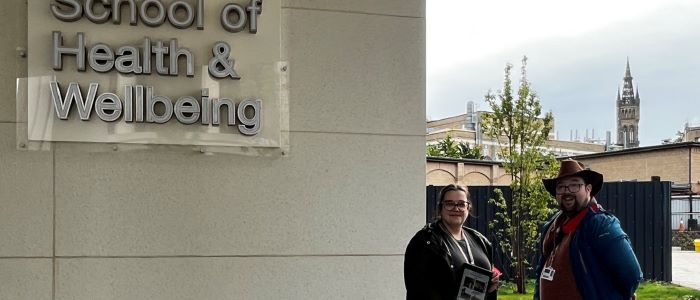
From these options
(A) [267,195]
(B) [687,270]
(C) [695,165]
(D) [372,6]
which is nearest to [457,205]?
(A) [267,195]

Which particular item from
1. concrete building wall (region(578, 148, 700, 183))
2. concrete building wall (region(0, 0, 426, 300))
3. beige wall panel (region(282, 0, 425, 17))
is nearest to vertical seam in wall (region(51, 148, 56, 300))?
concrete building wall (region(0, 0, 426, 300))

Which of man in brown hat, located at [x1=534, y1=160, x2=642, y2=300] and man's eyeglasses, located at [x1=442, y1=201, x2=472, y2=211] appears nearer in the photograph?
man's eyeglasses, located at [x1=442, y1=201, x2=472, y2=211]

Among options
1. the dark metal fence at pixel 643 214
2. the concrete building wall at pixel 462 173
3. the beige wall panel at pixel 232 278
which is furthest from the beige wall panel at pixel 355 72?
the concrete building wall at pixel 462 173

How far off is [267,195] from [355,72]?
39.8 inches

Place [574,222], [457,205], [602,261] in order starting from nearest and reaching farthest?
1. [457,205]
2. [602,261]
3. [574,222]

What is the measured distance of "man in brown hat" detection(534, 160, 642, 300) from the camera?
3646 mm

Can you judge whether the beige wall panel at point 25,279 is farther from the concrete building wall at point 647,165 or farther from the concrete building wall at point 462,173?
the concrete building wall at point 647,165

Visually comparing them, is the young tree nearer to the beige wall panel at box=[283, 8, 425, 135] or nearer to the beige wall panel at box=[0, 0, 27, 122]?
the beige wall panel at box=[283, 8, 425, 135]

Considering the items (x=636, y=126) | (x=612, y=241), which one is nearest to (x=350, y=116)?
(x=612, y=241)

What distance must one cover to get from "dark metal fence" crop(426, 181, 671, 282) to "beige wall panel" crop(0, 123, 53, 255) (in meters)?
8.82

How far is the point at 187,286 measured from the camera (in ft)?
13.5

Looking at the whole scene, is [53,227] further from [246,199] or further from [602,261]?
[602,261]

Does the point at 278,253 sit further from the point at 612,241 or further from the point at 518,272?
the point at 518,272

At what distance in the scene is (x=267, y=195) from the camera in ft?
14.0
